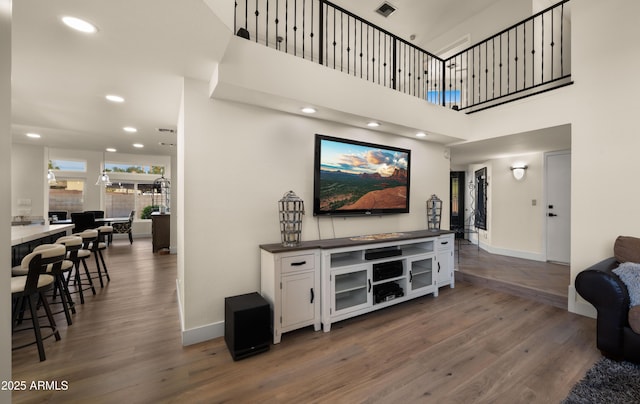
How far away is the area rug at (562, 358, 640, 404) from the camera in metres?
1.79

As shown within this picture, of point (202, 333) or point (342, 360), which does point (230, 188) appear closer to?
point (202, 333)

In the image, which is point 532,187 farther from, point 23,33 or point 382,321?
point 23,33

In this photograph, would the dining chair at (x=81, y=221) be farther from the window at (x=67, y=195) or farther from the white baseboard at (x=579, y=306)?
the white baseboard at (x=579, y=306)

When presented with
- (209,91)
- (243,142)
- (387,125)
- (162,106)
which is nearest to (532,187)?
(387,125)

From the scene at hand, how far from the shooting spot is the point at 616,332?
2.18 m

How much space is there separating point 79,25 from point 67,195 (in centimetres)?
930

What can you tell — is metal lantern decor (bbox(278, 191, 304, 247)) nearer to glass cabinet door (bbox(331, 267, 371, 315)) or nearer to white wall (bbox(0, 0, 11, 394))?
glass cabinet door (bbox(331, 267, 371, 315))

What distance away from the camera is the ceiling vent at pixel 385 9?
439 centimetres

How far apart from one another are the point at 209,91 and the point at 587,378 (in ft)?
13.0

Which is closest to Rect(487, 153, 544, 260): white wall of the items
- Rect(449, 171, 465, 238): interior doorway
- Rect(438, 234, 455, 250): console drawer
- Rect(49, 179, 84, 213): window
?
Rect(449, 171, 465, 238): interior doorway

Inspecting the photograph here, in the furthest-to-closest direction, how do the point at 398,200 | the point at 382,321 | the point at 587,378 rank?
the point at 398,200 → the point at 382,321 → the point at 587,378

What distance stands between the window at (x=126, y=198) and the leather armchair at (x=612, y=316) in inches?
A: 449

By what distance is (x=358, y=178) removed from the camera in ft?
11.8

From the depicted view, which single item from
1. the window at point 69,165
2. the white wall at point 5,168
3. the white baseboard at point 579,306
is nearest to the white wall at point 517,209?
the white baseboard at point 579,306
